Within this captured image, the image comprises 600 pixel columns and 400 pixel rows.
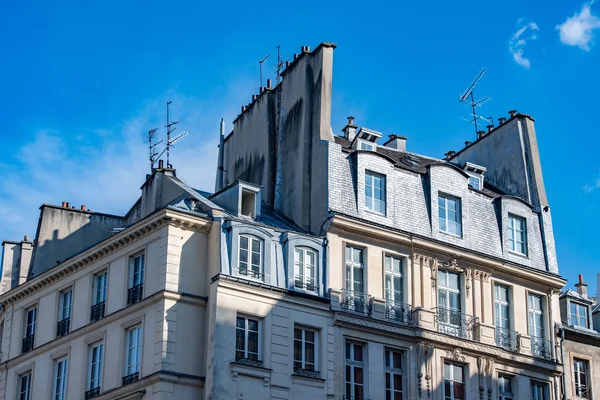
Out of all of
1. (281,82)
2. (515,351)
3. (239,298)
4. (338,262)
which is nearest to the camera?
(239,298)

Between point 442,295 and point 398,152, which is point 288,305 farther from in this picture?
point 398,152

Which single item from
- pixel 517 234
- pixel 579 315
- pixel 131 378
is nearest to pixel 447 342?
pixel 517 234

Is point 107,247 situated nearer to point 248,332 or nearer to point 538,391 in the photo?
point 248,332

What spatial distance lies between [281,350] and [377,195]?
6.29 m

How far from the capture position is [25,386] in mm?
36562

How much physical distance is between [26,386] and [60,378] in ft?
6.84

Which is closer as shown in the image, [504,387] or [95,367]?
[95,367]

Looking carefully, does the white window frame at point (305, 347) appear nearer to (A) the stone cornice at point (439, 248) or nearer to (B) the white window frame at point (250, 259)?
(B) the white window frame at point (250, 259)

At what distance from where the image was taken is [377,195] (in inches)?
1410

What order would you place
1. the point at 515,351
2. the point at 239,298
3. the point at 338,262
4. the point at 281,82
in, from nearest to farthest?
the point at 239,298
the point at 338,262
the point at 515,351
the point at 281,82

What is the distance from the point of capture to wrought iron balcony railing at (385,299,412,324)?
113 ft

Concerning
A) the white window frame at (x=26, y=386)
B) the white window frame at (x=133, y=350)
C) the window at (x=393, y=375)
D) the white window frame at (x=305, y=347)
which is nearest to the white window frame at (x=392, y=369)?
the window at (x=393, y=375)

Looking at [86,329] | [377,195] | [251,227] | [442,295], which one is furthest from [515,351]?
[86,329]

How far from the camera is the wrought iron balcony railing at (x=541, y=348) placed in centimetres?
3741
